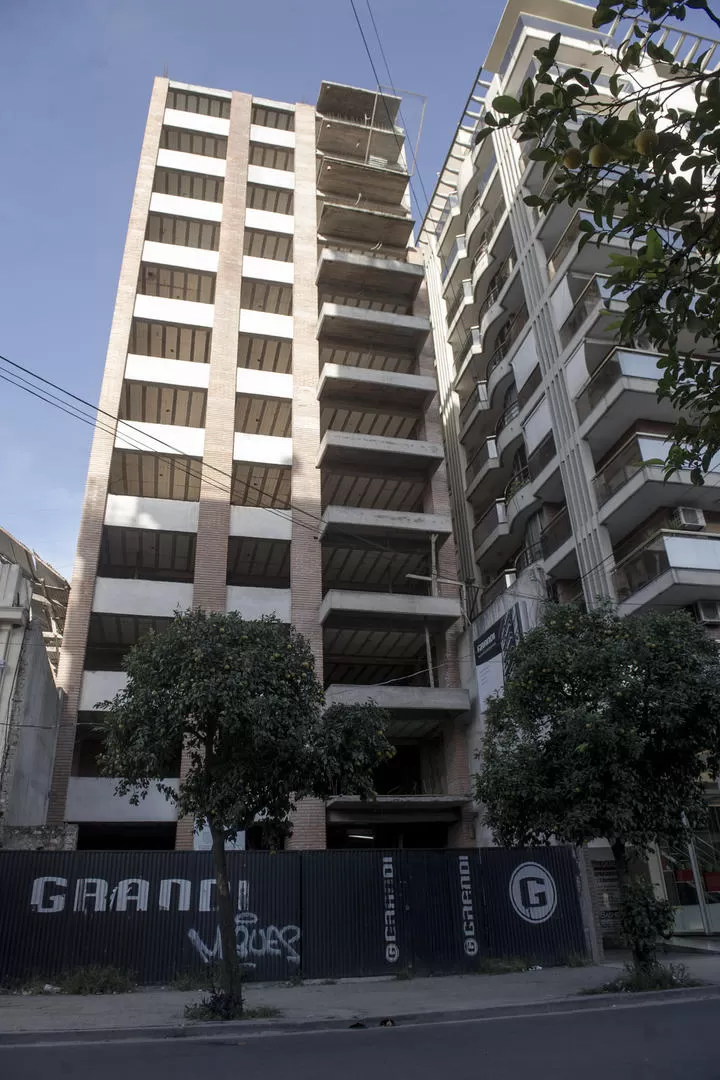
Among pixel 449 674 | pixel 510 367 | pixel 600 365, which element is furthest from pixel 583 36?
pixel 449 674

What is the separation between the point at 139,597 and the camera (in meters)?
25.1

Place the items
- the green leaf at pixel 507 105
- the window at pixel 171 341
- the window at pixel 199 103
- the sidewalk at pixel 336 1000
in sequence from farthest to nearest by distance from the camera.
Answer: the window at pixel 199 103 → the window at pixel 171 341 → the sidewalk at pixel 336 1000 → the green leaf at pixel 507 105

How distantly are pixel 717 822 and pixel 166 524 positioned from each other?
64.1ft

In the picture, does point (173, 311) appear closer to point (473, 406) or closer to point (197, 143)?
point (197, 143)

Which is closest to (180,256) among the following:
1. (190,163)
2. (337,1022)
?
(190,163)

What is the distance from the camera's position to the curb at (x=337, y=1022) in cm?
899

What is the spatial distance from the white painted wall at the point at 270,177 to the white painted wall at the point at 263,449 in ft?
44.8

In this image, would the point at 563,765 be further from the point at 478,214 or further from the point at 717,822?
the point at 478,214

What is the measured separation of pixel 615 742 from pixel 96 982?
990cm

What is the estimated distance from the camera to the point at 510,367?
101ft

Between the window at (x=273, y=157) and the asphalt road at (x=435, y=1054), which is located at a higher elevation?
the window at (x=273, y=157)

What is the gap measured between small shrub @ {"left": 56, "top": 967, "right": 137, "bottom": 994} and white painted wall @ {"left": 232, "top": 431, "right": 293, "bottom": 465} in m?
18.1

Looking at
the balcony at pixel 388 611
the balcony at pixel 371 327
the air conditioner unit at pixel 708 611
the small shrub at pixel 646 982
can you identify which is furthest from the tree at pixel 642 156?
the balcony at pixel 371 327

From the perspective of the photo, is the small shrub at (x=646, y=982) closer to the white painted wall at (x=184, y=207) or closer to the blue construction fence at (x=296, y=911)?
the blue construction fence at (x=296, y=911)
